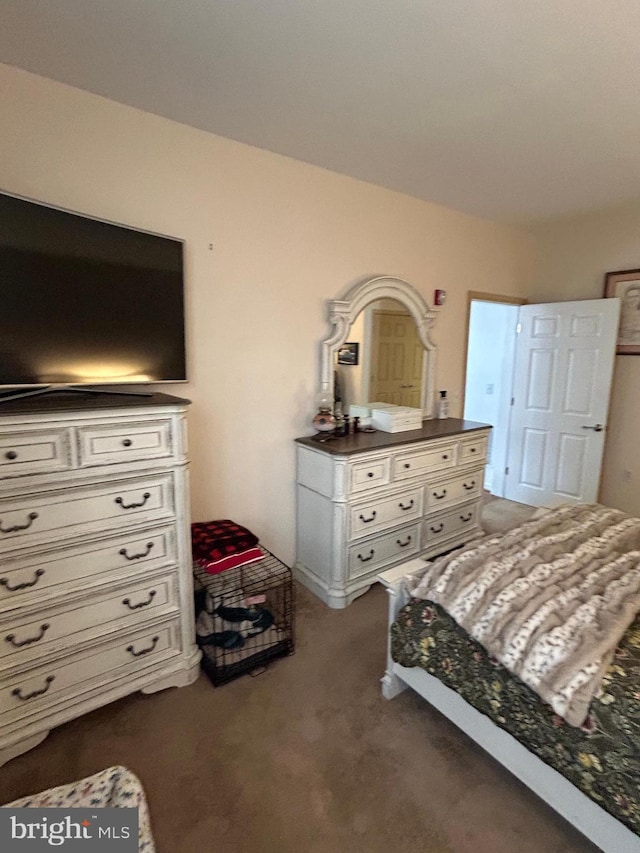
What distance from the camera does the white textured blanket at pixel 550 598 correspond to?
1270mm

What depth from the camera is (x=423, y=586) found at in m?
1.72

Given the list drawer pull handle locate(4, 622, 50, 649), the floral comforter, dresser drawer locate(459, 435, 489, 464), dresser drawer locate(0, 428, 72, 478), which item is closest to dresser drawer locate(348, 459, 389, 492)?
dresser drawer locate(459, 435, 489, 464)

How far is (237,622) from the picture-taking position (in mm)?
2139

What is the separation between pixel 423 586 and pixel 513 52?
2100 millimetres

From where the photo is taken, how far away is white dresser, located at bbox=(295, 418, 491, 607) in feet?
8.37

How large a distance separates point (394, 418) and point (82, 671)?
219 cm

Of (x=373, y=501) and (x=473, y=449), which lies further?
(x=473, y=449)

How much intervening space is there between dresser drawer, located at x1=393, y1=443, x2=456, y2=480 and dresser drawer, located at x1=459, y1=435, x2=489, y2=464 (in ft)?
0.35

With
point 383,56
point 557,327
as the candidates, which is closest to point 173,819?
point 383,56

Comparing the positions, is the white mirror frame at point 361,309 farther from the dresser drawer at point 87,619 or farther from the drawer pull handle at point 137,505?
the dresser drawer at point 87,619

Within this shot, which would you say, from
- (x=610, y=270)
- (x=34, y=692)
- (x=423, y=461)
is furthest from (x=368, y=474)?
(x=610, y=270)

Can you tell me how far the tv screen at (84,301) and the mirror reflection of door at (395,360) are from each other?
4.85 ft

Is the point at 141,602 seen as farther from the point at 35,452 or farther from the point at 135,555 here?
the point at 35,452

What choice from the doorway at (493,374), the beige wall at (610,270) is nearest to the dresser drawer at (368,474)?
the doorway at (493,374)
